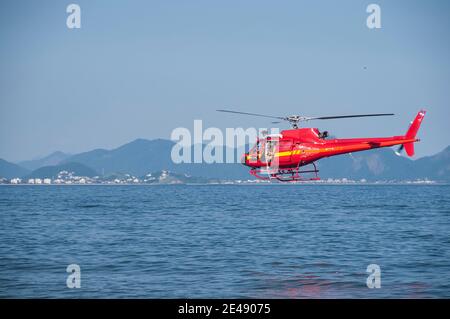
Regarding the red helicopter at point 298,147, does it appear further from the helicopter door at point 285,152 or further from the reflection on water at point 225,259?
the reflection on water at point 225,259

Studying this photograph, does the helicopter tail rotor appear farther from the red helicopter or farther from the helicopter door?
the helicopter door

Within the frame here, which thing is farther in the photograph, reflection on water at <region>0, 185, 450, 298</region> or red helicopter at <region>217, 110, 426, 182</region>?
red helicopter at <region>217, 110, 426, 182</region>

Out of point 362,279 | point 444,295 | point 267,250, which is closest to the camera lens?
point 444,295

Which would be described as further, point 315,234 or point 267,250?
point 315,234

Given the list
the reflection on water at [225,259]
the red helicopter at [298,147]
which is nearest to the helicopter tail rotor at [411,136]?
the red helicopter at [298,147]

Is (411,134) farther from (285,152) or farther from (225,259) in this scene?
(225,259)

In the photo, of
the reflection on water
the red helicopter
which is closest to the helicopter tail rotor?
the red helicopter

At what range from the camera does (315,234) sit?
58.1m

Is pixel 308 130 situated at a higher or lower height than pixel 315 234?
higher

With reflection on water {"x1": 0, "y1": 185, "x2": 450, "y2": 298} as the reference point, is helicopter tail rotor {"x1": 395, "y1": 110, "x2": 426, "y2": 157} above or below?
above

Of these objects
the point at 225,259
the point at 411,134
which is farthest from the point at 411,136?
the point at 225,259
